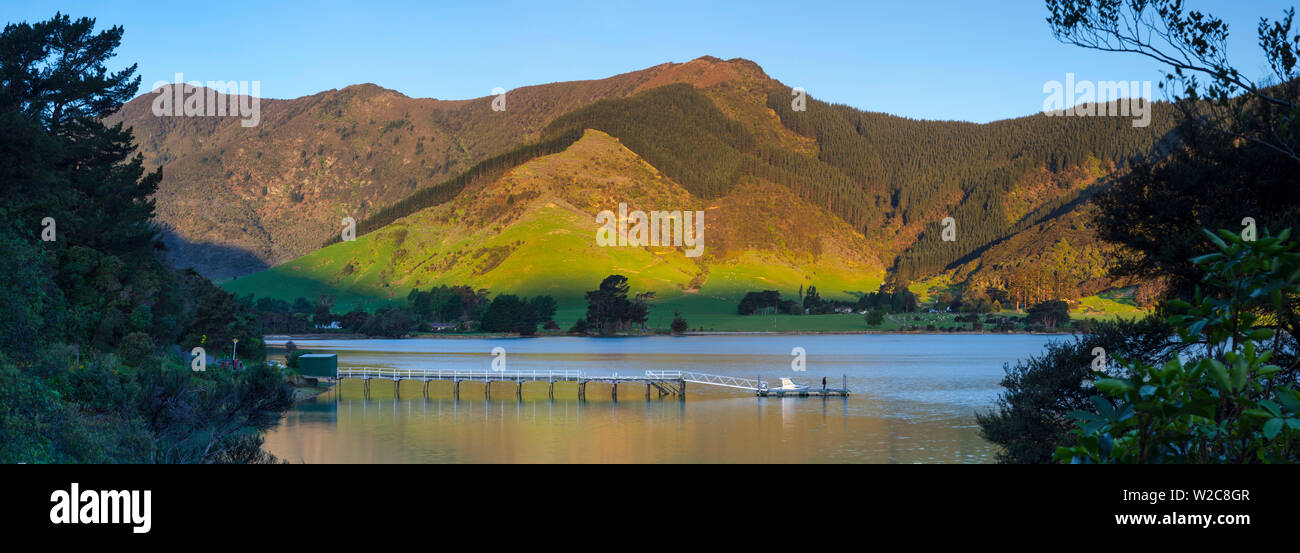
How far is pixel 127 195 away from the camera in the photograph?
5509 centimetres

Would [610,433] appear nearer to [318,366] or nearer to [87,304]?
[87,304]

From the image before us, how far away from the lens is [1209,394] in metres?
4.56

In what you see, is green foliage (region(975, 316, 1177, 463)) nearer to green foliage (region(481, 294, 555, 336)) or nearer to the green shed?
the green shed

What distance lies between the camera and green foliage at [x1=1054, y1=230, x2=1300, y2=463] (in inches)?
161

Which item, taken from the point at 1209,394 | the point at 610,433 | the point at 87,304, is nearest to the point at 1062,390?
the point at 1209,394

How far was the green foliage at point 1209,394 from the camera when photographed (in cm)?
408

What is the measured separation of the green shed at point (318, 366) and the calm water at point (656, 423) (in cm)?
197

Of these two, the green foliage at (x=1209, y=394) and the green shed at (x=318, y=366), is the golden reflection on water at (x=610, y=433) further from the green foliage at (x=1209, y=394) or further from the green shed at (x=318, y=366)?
the green foliage at (x=1209, y=394)

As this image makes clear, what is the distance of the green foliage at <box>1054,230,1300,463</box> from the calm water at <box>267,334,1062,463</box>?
41.5m

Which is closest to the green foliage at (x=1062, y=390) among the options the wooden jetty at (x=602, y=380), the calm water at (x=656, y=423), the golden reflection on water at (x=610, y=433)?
the golden reflection on water at (x=610, y=433)
